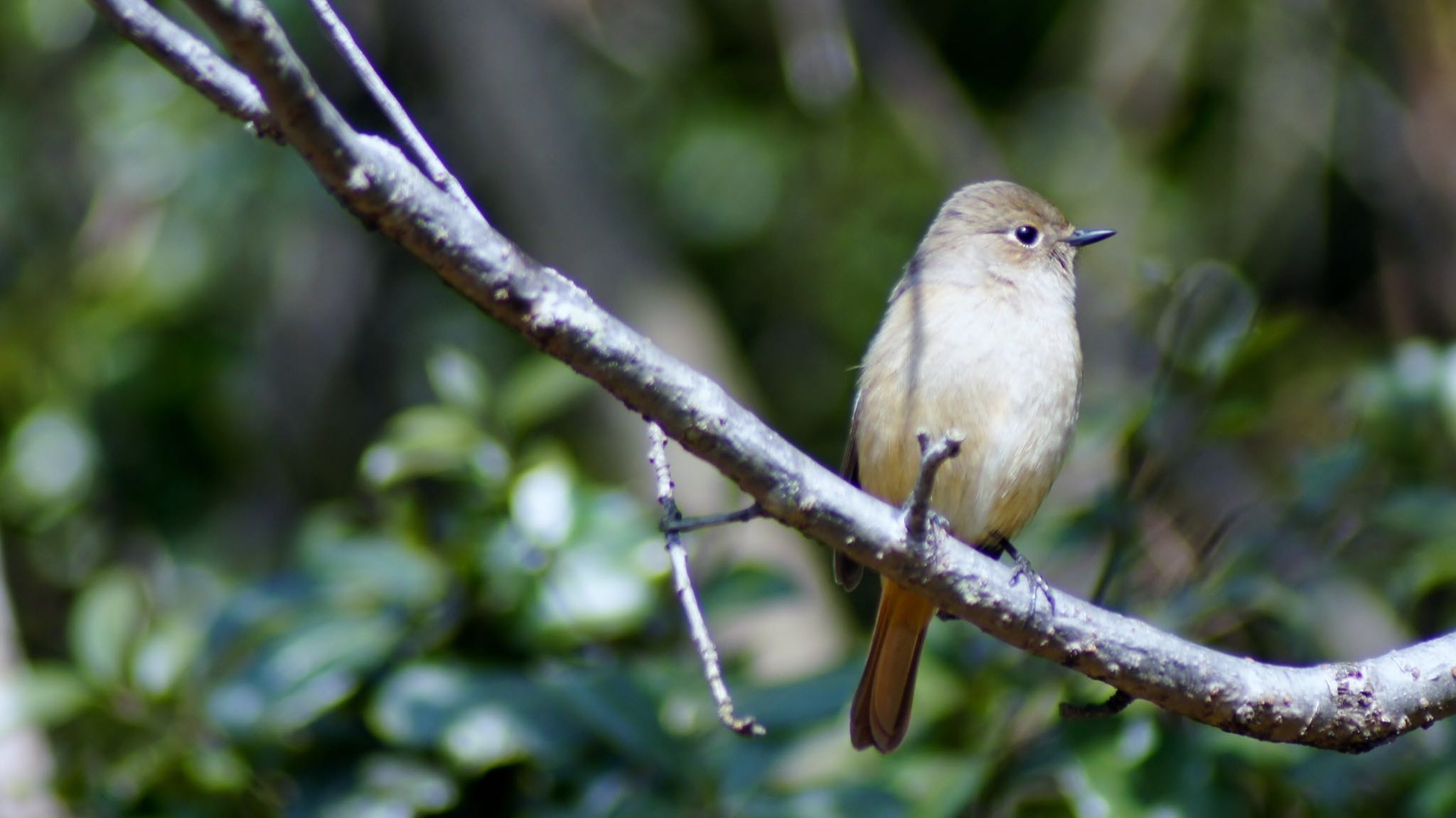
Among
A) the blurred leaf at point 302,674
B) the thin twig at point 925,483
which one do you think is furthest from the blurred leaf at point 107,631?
the thin twig at point 925,483

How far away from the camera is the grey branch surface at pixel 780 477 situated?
1498mm

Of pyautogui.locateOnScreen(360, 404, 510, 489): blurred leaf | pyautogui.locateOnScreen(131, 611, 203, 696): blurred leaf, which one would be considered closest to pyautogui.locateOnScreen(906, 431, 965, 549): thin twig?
pyautogui.locateOnScreen(360, 404, 510, 489): blurred leaf

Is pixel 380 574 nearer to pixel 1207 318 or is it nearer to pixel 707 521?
pixel 707 521


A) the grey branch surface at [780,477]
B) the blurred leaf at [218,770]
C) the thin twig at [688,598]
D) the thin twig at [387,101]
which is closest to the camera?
the grey branch surface at [780,477]

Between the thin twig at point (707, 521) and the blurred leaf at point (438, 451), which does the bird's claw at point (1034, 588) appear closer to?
the thin twig at point (707, 521)

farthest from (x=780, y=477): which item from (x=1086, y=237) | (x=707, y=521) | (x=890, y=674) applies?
(x=1086, y=237)

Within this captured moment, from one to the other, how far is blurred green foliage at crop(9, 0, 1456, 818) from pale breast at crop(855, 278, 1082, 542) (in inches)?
5.3

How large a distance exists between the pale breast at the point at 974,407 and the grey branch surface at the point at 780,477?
38.2 inches

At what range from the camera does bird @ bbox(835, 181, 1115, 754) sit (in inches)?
125

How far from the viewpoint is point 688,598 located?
1820 mm

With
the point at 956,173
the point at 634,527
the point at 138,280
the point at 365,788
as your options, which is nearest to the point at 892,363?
the point at 634,527

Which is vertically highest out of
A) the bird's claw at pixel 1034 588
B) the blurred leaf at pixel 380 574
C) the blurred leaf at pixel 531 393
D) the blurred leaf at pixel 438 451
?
the blurred leaf at pixel 531 393

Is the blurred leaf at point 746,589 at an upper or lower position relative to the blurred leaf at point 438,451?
lower

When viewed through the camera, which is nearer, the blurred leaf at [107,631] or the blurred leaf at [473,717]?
the blurred leaf at [473,717]
